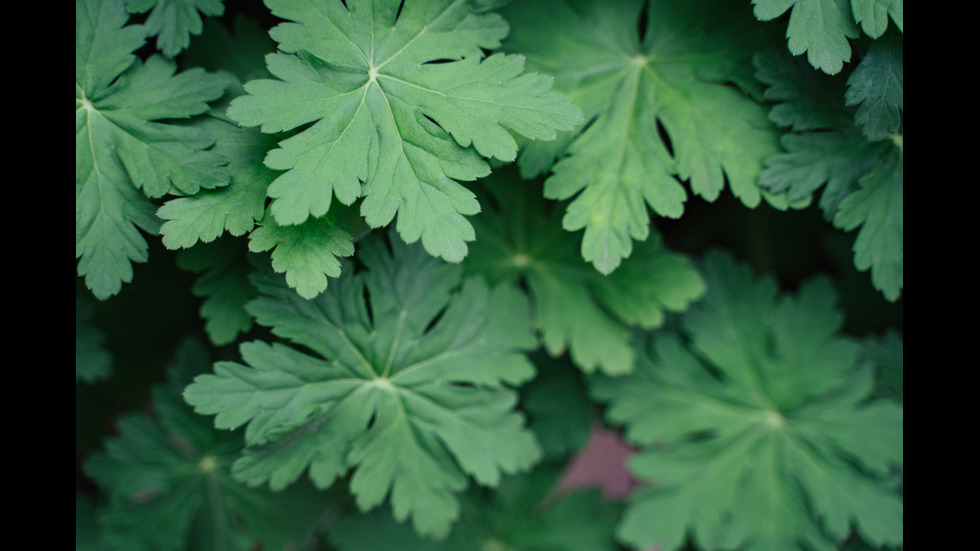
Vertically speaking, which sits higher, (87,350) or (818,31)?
(818,31)

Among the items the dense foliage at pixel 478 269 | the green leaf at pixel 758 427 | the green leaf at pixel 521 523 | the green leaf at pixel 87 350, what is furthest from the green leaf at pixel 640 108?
the green leaf at pixel 87 350

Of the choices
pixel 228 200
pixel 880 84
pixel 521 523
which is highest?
pixel 880 84

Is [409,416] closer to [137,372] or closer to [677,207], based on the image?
[677,207]

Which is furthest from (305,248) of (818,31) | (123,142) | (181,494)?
(818,31)

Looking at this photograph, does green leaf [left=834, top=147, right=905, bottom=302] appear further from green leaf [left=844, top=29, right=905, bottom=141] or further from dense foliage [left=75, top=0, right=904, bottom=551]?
green leaf [left=844, top=29, right=905, bottom=141]

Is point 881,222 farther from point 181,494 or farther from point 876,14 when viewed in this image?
point 181,494

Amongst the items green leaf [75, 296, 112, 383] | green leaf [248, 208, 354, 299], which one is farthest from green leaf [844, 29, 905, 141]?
green leaf [75, 296, 112, 383]

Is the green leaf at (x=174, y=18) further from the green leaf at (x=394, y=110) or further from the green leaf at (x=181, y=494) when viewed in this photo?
the green leaf at (x=181, y=494)
